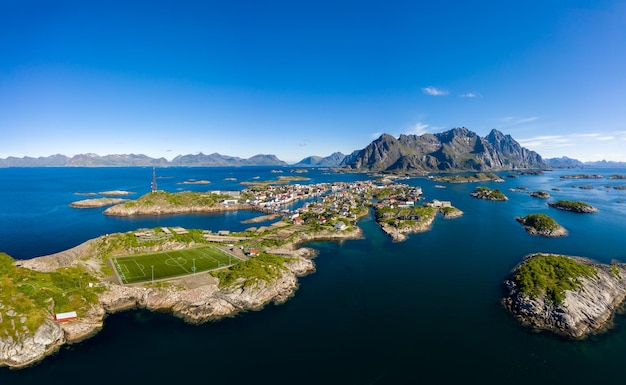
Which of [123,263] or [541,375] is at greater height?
[123,263]

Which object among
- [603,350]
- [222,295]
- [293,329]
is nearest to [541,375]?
[603,350]

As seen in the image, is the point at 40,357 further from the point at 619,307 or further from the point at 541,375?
the point at 619,307

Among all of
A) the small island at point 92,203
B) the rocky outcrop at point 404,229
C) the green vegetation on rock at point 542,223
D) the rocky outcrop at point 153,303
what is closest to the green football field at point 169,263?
the rocky outcrop at point 153,303

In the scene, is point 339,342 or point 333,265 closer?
point 339,342

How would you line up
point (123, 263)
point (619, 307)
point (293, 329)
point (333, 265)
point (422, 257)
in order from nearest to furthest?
point (293, 329), point (619, 307), point (123, 263), point (333, 265), point (422, 257)

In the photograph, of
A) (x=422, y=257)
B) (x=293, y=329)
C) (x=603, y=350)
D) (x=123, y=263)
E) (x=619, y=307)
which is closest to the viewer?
(x=603, y=350)

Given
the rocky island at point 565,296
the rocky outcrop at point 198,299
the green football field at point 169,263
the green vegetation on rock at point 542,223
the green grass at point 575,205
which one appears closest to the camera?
the rocky island at point 565,296

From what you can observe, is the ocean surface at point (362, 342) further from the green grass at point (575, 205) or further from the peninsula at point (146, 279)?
the green grass at point (575, 205)
